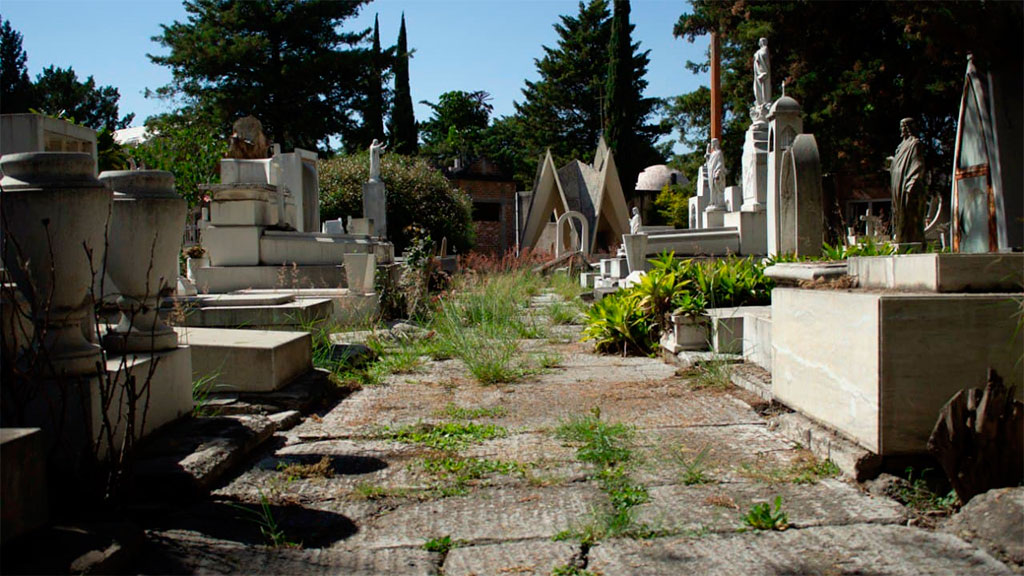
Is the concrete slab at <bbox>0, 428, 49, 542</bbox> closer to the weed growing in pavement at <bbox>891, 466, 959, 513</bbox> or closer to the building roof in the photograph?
the weed growing in pavement at <bbox>891, 466, 959, 513</bbox>

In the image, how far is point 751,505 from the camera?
290cm

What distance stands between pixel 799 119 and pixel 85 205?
28.3ft

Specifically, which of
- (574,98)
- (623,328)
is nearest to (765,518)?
(623,328)

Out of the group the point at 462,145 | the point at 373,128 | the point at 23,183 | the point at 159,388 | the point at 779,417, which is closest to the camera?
the point at 23,183

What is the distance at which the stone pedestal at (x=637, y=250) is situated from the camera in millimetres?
12477

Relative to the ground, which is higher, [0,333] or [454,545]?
[0,333]

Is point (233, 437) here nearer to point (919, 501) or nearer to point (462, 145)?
point (919, 501)

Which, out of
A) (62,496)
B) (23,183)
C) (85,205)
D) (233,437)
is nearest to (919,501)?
(233,437)

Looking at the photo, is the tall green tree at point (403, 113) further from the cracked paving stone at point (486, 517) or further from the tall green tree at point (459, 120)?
the cracked paving stone at point (486, 517)

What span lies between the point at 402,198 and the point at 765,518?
2684cm

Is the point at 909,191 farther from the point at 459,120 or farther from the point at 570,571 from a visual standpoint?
the point at 459,120

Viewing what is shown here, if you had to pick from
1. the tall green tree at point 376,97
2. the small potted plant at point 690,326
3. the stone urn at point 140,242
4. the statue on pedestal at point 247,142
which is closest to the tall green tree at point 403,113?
the tall green tree at point 376,97

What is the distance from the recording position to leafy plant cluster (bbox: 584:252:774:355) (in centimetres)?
689

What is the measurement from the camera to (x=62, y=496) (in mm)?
2691
